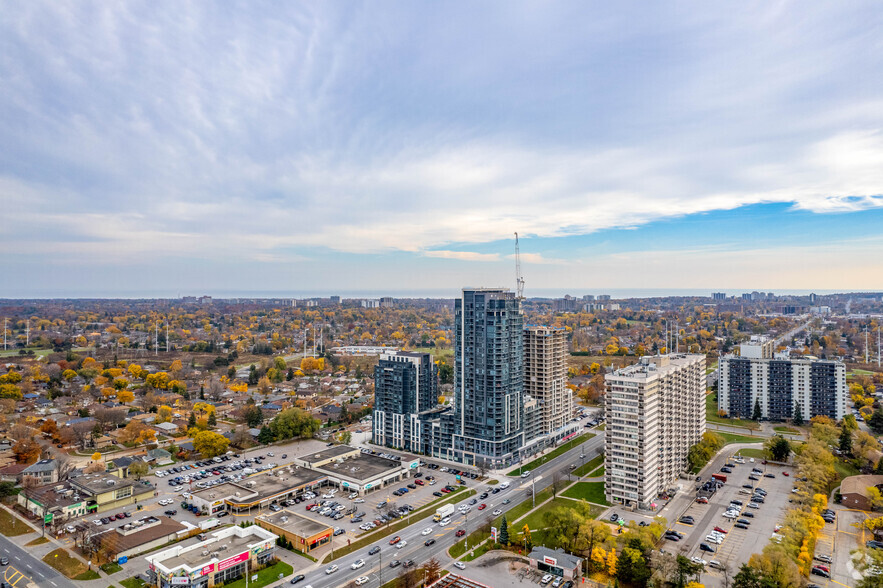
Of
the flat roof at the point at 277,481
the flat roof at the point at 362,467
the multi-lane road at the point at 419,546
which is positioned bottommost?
the multi-lane road at the point at 419,546

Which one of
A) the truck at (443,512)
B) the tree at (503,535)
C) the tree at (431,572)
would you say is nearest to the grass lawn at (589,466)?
the truck at (443,512)

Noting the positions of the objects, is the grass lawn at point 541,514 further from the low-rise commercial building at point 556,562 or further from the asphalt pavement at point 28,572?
the asphalt pavement at point 28,572

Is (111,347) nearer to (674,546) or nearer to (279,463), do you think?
(279,463)

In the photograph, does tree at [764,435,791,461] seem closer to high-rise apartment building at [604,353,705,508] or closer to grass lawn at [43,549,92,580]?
high-rise apartment building at [604,353,705,508]

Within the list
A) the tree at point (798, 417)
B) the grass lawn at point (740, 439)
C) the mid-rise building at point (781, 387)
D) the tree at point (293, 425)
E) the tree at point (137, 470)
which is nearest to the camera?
Answer: the tree at point (137, 470)

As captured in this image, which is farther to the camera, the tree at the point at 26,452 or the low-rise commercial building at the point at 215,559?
the tree at the point at 26,452
